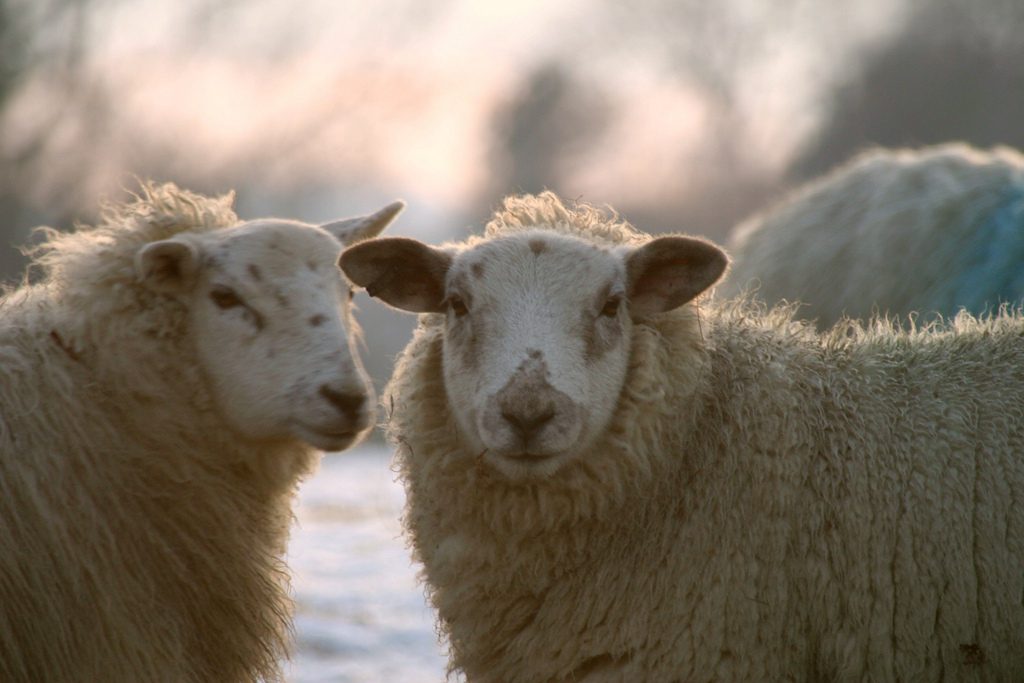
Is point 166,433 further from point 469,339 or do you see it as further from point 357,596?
point 357,596

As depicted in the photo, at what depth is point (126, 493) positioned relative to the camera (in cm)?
455

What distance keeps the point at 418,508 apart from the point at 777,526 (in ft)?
4.04

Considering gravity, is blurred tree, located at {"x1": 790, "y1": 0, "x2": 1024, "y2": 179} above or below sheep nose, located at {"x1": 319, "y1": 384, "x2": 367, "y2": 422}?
above

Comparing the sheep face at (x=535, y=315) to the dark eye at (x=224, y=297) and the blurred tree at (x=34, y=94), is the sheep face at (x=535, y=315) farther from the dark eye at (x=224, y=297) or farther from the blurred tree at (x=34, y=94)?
the blurred tree at (x=34, y=94)

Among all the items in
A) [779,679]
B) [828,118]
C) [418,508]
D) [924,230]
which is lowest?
[779,679]

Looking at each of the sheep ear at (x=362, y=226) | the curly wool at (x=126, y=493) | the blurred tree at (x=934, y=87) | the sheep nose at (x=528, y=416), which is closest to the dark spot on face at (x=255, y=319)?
the curly wool at (x=126, y=493)

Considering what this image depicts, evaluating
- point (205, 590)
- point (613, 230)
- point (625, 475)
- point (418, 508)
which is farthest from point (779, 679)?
point (205, 590)

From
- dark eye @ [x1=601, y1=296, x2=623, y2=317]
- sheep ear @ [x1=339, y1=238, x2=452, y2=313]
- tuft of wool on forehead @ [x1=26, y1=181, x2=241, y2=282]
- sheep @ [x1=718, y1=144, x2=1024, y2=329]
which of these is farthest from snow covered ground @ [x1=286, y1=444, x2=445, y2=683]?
sheep @ [x1=718, y1=144, x2=1024, y2=329]

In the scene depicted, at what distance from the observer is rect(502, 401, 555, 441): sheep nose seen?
13.1 feet

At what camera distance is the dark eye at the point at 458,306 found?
4.45 meters

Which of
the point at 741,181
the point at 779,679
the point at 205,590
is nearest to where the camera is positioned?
the point at 779,679

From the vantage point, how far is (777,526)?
4199mm

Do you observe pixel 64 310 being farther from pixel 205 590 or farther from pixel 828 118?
pixel 828 118

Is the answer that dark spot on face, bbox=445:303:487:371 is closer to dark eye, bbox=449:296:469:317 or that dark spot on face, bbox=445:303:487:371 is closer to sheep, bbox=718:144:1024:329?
dark eye, bbox=449:296:469:317
